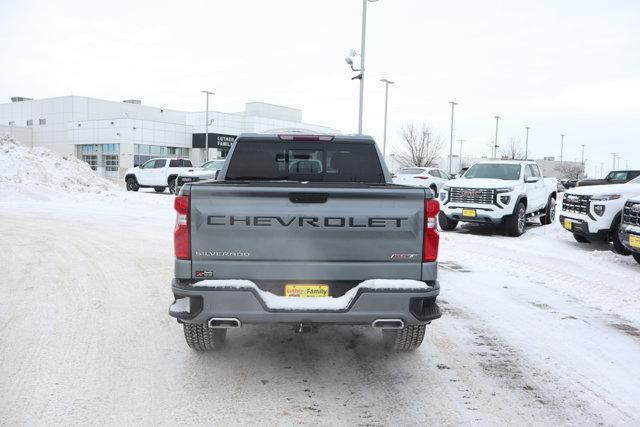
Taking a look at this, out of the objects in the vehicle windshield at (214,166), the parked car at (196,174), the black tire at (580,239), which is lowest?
the black tire at (580,239)

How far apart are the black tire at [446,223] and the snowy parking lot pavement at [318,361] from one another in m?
5.75

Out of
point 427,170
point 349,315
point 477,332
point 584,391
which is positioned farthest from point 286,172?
point 427,170

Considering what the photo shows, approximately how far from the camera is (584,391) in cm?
415

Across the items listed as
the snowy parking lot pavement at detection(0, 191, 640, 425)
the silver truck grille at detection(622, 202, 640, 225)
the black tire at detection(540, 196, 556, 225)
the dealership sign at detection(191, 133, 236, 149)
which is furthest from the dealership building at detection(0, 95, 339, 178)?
the snowy parking lot pavement at detection(0, 191, 640, 425)

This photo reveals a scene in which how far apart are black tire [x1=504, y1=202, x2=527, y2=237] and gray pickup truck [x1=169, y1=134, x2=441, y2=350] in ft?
32.9

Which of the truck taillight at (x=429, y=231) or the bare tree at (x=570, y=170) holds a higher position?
the bare tree at (x=570, y=170)

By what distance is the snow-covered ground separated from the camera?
148 inches

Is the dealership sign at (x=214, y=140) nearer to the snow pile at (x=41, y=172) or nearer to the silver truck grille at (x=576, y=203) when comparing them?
the snow pile at (x=41, y=172)

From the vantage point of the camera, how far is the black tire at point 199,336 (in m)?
4.52

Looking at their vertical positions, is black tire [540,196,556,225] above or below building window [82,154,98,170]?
below

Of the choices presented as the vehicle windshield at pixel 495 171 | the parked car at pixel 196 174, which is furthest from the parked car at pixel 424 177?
the vehicle windshield at pixel 495 171

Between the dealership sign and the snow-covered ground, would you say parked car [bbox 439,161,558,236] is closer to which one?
the snow-covered ground

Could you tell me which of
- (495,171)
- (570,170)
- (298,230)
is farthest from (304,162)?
(570,170)

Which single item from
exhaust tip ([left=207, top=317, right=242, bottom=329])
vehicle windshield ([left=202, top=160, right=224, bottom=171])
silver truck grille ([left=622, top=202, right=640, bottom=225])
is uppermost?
vehicle windshield ([left=202, top=160, right=224, bottom=171])
